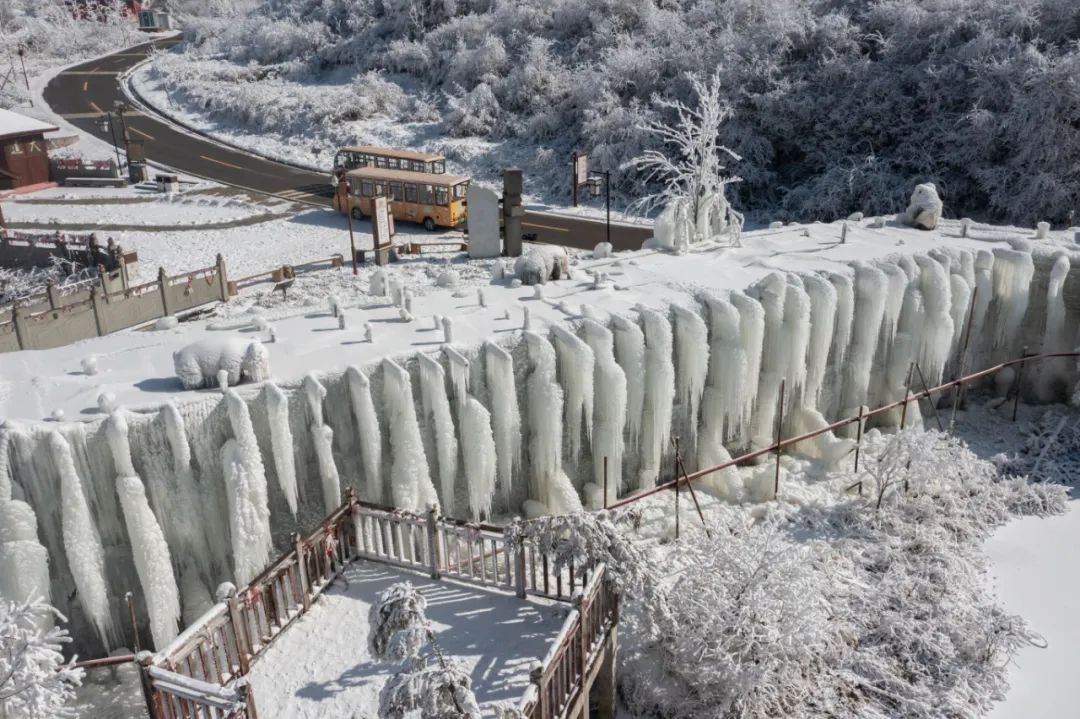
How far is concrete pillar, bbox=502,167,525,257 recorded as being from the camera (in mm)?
21531

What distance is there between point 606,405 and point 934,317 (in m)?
6.35

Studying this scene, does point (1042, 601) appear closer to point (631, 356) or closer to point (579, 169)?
point (631, 356)

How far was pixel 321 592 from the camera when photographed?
831cm

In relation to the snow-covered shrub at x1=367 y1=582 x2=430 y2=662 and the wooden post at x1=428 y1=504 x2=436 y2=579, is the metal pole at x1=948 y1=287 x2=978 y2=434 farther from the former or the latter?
the snow-covered shrub at x1=367 y1=582 x2=430 y2=662

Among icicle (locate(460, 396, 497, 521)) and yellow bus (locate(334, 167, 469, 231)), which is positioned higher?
yellow bus (locate(334, 167, 469, 231))

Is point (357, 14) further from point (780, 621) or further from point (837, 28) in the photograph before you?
point (780, 621)

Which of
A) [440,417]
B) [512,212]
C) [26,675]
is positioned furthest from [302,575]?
[512,212]

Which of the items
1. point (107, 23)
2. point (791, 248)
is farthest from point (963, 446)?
point (107, 23)

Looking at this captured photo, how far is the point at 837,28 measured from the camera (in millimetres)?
33375

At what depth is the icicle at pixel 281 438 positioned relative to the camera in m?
10.1

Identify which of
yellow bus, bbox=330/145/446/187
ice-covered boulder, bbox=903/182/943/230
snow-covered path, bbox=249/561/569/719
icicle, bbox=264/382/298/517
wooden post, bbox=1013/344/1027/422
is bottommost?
wooden post, bbox=1013/344/1027/422

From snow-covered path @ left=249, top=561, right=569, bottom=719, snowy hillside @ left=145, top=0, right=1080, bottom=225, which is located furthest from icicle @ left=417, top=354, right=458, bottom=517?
snowy hillside @ left=145, top=0, right=1080, bottom=225

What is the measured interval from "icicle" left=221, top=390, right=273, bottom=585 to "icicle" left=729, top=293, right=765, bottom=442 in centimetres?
722

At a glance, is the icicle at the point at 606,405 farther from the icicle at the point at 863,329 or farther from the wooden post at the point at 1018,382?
the wooden post at the point at 1018,382
